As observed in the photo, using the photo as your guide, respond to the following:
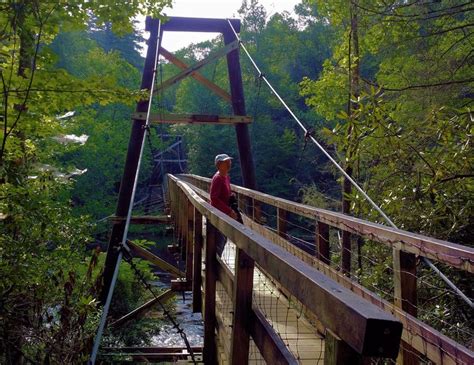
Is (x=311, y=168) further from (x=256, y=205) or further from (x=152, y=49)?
(x=256, y=205)

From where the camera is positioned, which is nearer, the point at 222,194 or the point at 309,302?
the point at 309,302

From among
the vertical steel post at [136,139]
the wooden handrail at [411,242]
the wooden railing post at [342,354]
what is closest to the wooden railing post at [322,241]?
the wooden handrail at [411,242]

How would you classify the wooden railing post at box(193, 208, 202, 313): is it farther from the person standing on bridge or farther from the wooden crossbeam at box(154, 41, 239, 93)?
the wooden crossbeam at box(154, 41, 239, 93)

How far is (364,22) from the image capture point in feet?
20.7

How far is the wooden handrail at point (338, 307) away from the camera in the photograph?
825mm

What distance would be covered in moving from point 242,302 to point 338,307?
3.21 feet

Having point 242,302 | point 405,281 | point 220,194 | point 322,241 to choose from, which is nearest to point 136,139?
point 220,194

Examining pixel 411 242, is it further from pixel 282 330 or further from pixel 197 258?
pixel 197 258

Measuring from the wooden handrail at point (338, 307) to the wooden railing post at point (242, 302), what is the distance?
358 millimetres

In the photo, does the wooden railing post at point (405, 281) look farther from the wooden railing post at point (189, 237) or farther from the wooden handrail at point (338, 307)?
the wooden railing post at point (189, 237)

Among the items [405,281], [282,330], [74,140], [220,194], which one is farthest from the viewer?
[74,140]

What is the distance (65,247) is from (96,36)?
44423 mm

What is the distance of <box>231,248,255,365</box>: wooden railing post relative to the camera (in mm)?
1826

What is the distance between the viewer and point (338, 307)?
93 cm
